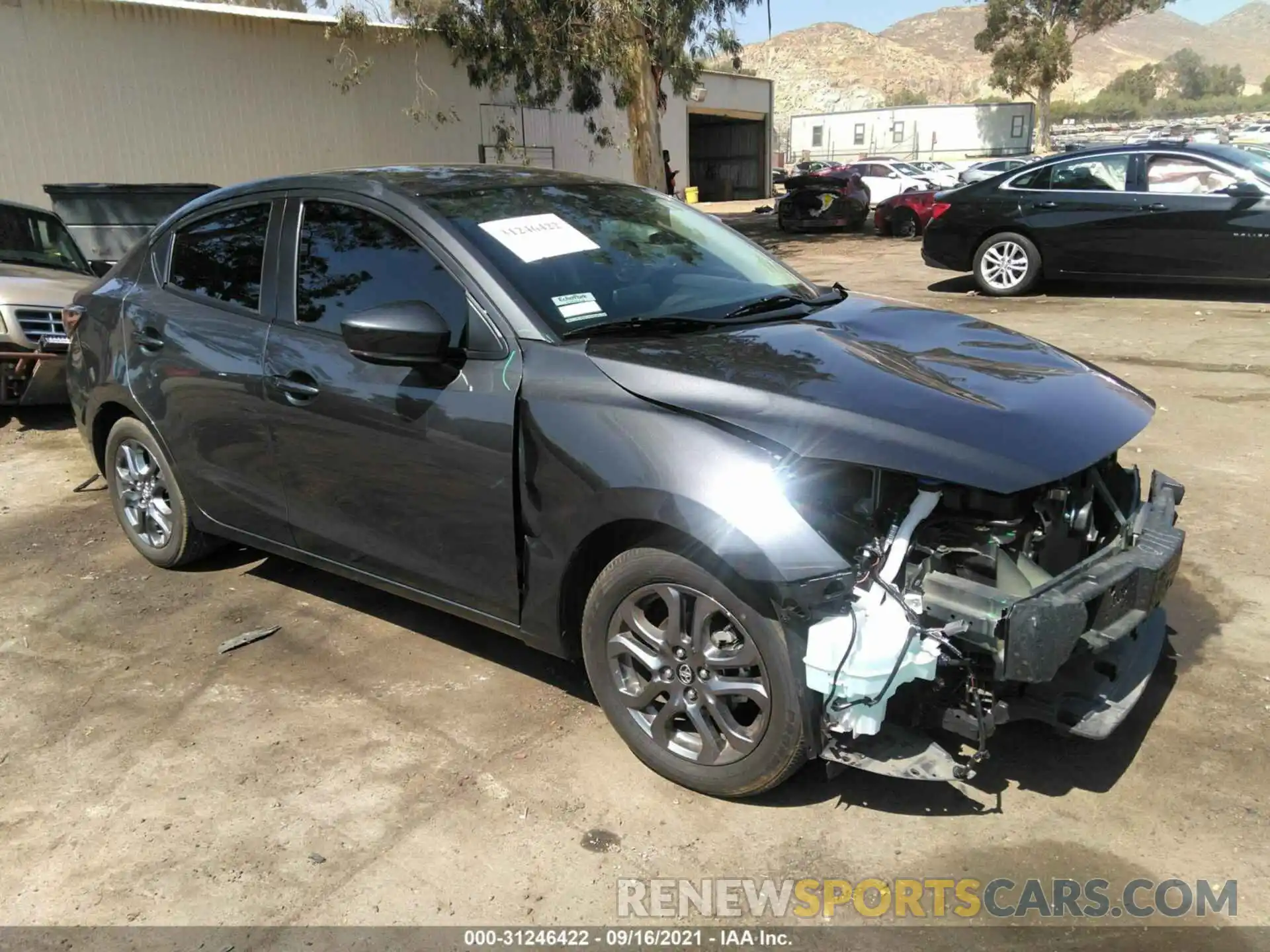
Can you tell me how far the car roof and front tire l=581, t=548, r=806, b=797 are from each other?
1639 millimetres

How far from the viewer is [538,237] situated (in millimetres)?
3473

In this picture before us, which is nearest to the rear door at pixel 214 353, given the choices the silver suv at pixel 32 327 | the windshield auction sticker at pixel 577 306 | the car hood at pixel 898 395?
the windshield auction sticker at pixel 577 306

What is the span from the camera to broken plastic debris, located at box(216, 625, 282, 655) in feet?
13.3

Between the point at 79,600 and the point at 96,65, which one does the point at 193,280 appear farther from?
the point at 96,65

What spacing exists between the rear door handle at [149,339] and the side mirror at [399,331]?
1.57 m

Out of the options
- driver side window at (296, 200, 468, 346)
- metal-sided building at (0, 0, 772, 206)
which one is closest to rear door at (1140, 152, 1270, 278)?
metal-sided building at (0, 0, 772, 206)

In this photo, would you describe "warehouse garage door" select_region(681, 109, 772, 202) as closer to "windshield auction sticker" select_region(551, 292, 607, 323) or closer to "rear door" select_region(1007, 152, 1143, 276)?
"rear door" select_region(1007, 152, 1143, 276)

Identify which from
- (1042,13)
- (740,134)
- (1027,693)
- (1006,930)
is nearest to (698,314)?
(1027,693)

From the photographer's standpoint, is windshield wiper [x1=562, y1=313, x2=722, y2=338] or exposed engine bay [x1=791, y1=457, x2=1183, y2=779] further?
windshield wiper [x1=562, y1=313, x2=722, y2=338]

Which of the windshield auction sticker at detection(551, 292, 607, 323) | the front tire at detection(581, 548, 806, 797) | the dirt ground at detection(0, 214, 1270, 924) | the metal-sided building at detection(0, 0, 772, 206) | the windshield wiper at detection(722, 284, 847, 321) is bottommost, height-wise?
the dirt ground at detection(0, 214, 1270, 924)

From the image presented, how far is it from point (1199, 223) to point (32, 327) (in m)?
10.3

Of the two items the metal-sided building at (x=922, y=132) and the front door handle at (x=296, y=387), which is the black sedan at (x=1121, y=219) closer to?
the front door handle at (x=296, y=387)

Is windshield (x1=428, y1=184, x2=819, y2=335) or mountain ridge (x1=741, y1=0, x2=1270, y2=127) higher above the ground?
mountain ridge (x1=741, y1=0, x2=1270, y2=127)

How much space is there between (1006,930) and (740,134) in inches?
1704
